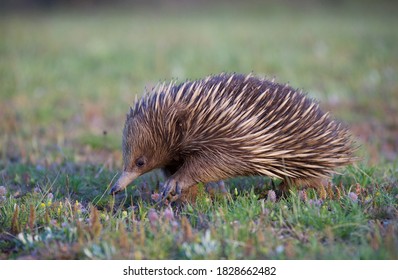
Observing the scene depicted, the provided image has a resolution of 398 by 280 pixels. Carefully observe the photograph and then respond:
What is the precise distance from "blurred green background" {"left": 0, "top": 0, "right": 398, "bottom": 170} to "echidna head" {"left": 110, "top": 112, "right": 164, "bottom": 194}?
139 cm

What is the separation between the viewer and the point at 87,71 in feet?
40.3

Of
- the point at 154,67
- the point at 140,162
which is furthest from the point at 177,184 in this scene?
the point at 154,67

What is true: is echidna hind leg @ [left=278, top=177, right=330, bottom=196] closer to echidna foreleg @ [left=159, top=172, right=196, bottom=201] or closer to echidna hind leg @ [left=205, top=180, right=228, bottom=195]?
echidna hind leg @ [left=205, top=180, right=228, bottom=195]

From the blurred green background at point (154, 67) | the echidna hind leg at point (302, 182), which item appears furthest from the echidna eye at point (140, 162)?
the blurred green background at point (154, 67)

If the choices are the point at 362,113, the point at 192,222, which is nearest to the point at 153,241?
the point at 192,222

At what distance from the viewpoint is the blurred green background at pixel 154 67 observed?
27.3 feet

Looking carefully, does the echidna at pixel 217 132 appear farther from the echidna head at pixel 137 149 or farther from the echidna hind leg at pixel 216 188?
the echidna hind leg at pixel 216 188

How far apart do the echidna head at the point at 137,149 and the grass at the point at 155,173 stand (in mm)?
275

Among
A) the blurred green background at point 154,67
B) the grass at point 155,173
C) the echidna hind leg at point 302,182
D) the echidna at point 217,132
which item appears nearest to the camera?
the grass at point 155,173

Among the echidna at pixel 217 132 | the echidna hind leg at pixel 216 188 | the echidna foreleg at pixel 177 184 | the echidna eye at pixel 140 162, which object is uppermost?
the echidna at pixel 217 132

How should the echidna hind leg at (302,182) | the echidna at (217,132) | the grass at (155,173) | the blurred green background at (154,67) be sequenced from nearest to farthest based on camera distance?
the grass at (155,173), the echidna at (217,132), the echidna hind leg at (302,182), the blurred green background at (154,67)

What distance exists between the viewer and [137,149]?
4922mm

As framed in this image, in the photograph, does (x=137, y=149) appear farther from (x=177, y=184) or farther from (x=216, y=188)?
(x=216, y=188)
